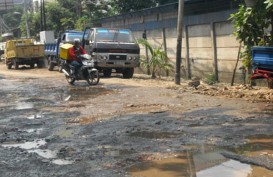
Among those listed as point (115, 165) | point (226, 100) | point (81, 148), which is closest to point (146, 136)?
point (81, 148)

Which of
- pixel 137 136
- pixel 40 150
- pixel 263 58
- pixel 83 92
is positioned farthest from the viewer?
pixel 83 92

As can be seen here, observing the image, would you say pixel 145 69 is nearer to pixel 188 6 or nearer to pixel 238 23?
pixel 188 6

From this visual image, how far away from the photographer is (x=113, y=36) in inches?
674

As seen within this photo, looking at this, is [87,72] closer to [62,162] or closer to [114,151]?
[114,151]

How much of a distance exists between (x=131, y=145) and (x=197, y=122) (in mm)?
1849

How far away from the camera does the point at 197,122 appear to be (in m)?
7.30

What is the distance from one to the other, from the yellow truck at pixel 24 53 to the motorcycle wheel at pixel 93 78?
12.2 meters

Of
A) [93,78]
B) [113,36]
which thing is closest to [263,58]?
[93,78]

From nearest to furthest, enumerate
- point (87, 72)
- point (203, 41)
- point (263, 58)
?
1. point (263, 58)
2. point (87, 72)
3. point (203, 41)

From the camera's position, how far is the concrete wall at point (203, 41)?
14547 mm

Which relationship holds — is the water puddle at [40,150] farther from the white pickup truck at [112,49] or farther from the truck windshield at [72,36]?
the truck windshield at [72,36]

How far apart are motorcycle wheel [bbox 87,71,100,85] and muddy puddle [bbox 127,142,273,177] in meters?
9.39

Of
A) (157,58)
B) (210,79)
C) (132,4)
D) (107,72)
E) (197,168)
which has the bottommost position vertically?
(197,168)

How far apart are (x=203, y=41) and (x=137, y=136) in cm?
1030
